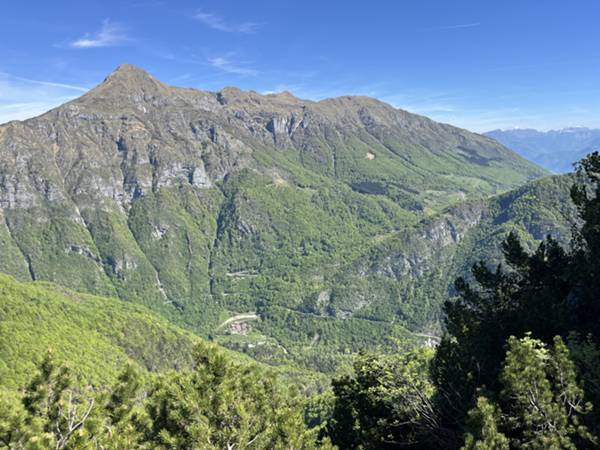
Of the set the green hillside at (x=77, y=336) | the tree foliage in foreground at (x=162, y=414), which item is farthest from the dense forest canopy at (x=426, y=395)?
the green hillside at (x=77, y=336)

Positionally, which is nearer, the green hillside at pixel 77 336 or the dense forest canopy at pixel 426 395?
the dense forest canopy at pixel 426 395

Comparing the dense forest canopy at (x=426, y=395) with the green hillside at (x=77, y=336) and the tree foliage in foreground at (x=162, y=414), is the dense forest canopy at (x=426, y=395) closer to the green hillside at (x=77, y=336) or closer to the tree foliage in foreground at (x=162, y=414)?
the tree foliage in foreground at (x=162, y=414)

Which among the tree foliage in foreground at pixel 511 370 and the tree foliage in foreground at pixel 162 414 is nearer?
the tree foliage in foreground at pixel 162 414

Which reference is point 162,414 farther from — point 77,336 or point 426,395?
point 77,336

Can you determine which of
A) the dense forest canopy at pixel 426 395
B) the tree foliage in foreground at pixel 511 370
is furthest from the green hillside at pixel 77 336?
the dense forest canopy at pixel 426 395

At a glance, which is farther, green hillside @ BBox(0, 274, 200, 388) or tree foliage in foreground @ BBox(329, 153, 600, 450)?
green hillside @ BBox(0, 274, 200, 388)

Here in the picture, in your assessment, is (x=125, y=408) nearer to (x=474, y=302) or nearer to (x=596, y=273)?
(x=474, y=302)

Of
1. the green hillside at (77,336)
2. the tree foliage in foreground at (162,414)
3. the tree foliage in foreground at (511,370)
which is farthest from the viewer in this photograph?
the green hillside at (77,336)

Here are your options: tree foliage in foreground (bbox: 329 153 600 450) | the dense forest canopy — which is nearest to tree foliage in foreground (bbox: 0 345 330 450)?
the dense forest canopy

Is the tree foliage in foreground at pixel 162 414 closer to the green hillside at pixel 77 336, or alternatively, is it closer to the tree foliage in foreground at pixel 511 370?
the tree foliage in foreground at pixel 511 370

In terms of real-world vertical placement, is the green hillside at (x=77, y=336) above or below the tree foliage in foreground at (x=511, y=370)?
below

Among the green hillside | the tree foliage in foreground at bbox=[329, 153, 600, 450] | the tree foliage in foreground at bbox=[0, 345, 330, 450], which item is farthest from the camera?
the green hillside

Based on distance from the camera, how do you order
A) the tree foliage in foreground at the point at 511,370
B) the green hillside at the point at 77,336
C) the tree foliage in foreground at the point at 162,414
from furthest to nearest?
the green hillside at the point at 77,336, the tree foliage in foreground at the point at 511,370, the tree foliage in foreground at the point at 162,414

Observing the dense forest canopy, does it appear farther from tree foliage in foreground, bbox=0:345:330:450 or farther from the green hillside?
the green hillside
